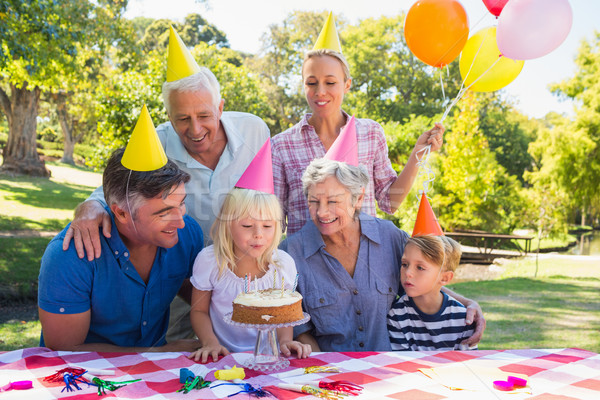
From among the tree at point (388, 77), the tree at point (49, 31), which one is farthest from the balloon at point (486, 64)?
the tree at point (388, 77)

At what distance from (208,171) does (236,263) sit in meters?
0.83

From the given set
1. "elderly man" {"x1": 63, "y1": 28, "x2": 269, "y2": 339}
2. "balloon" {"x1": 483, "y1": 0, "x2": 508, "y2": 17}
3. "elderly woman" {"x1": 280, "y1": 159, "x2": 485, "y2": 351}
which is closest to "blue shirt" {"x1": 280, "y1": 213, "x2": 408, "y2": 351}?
"elderly woman" {"x1": 280, "y1": 159, "x2": 485, "y2": 351}

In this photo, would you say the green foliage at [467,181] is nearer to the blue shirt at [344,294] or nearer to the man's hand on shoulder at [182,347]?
the blue shirt at [344,294]

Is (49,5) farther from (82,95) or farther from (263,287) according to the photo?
(82,95)

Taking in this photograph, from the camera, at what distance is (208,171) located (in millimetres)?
3021

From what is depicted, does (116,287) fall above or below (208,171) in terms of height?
below

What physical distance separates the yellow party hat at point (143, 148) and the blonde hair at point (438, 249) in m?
1.34

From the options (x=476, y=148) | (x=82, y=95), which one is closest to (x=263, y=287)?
(x=476, y=148)

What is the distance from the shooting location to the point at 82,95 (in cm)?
2133

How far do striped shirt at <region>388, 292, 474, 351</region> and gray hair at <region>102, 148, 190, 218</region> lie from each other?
1319 mm

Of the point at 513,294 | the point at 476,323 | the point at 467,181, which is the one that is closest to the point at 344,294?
the point at 476,323

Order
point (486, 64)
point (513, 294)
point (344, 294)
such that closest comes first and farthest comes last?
point (344, 294), point (486, 64), point (513, 294)

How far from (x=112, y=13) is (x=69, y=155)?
1006 inches

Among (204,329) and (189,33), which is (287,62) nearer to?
(189,33)
